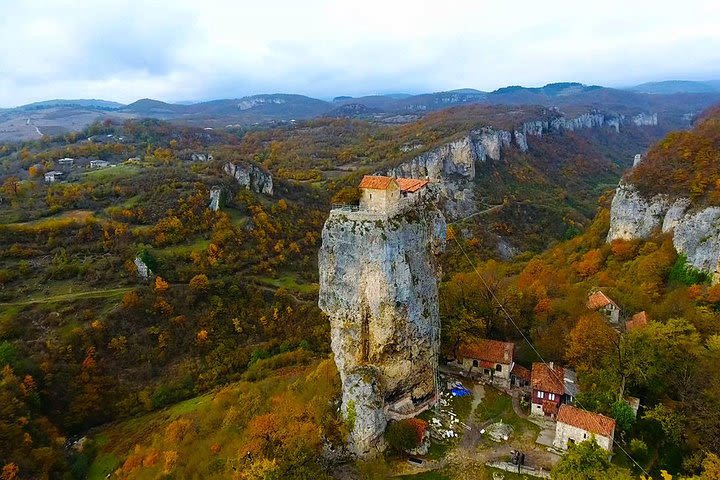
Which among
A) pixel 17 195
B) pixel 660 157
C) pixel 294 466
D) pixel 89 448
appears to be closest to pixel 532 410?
pixel 294 466

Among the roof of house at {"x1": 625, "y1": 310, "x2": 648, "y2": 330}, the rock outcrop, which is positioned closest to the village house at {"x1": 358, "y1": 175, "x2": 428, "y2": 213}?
the roof of house at {"x1": 625, "y1": 310, "x2": 648, "y2": 330}

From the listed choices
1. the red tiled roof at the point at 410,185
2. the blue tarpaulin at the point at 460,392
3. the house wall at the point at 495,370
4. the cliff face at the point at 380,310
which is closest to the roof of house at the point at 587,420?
the house wall at the point at 495,370

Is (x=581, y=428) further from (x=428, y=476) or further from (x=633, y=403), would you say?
(x=428, y=476)

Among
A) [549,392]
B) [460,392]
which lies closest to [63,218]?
[460,392]

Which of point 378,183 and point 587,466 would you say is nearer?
point 587,466

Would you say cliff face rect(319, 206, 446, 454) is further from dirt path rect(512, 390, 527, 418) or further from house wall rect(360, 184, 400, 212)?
dirt path rect(512, 390, 527, 418)

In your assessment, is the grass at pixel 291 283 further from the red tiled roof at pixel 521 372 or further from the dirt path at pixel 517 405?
the dirt path at pixel 517 405
